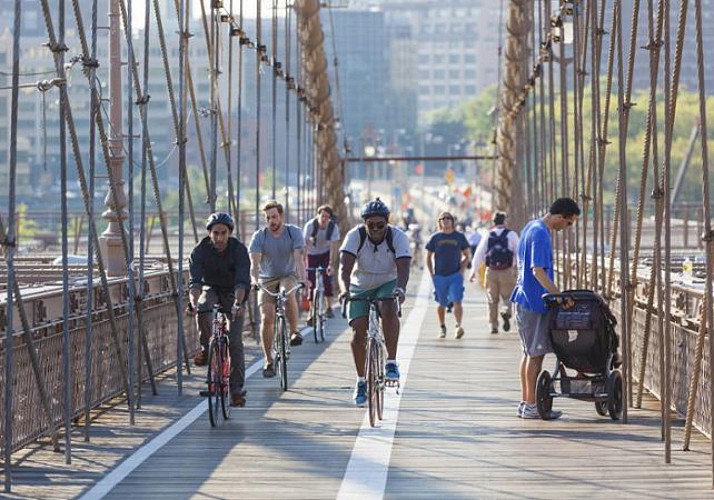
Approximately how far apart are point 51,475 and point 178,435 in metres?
2.08

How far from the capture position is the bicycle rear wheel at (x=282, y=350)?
56.2 ft

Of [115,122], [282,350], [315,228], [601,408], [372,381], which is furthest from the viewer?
[315,228]

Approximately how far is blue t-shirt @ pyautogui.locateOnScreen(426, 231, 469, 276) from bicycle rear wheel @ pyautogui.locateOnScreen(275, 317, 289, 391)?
7.83 meters

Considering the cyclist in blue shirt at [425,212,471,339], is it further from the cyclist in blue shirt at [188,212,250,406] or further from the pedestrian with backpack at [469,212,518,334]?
the cyclist in blue shirt at [188,212,250,406]

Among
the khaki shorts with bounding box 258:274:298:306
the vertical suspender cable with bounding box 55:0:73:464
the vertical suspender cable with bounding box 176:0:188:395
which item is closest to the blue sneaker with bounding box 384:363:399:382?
the vertical suspender cable with bounding box 176:0:188:395

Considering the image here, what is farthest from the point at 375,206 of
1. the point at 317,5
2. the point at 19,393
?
the point at 317,5

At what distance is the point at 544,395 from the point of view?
47.3 feet

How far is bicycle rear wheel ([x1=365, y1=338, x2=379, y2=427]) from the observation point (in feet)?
45.9

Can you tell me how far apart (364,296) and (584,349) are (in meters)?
1.64

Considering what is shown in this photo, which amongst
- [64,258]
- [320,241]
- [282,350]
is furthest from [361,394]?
[320,241]

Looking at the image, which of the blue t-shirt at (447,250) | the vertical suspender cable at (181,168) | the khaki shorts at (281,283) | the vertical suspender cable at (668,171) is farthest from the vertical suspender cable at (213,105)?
the vertical suspender cable at (668,171)

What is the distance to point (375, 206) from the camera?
1502 cm

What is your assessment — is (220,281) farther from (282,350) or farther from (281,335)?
(281,335)

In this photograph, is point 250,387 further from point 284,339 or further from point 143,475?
point 143,475
